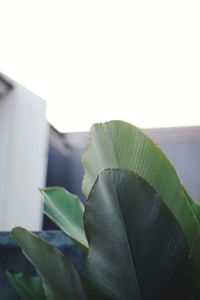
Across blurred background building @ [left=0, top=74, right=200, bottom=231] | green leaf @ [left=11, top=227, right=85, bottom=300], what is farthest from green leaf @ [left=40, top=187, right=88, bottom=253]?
blurred background building @ [left=0, top=74, right=200, bottom=231]

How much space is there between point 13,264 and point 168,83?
1.06 metres

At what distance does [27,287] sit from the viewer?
2.11 ft

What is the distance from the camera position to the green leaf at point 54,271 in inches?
21.0

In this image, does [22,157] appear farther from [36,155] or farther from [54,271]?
[54,271]

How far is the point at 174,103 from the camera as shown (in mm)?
1559

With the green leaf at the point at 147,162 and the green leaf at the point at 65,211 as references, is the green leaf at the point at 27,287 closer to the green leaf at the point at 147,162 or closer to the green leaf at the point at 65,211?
the green leaf at the point at 65,211

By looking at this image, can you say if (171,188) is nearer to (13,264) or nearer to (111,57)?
(13,264)

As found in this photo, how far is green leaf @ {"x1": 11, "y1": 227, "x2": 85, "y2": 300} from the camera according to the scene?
53 cm

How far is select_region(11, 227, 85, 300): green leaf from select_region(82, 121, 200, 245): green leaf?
175mm

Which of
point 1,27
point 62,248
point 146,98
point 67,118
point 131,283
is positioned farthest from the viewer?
point 67,118

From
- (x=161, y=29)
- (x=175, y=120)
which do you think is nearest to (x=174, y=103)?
(x=175, y=120)

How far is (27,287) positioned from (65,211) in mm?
169

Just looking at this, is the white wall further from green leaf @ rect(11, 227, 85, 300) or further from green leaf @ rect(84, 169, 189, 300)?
green leaf @ rect(84, 169, 189, 300)

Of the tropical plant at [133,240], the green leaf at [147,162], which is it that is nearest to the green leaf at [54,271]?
the tropical plant at [133,240]
